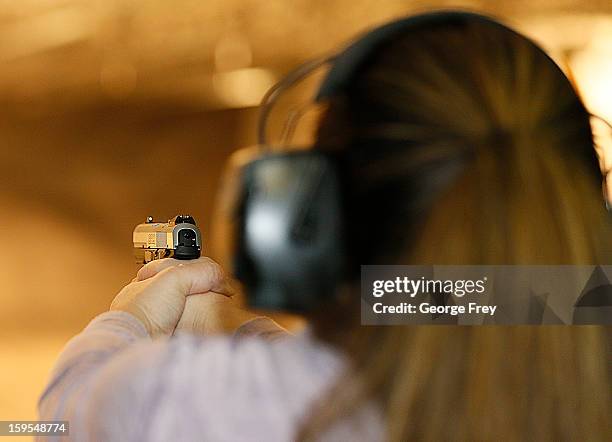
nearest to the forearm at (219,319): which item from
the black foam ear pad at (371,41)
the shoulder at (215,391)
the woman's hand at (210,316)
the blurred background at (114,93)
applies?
the woman's hand at (210,316)

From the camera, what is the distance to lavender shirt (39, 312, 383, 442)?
0.39m

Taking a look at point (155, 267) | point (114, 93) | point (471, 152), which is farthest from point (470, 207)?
point (114, 93)

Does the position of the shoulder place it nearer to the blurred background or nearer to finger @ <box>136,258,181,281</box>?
finger @ <box>136,258,181,281</box>

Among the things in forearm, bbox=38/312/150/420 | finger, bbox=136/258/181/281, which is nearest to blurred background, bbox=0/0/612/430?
finger, bbox=136/258/181/281

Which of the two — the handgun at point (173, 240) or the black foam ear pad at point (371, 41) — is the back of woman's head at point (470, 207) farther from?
the handgun at point (173, 240)

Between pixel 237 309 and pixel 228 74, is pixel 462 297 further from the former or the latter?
pixel 228 74

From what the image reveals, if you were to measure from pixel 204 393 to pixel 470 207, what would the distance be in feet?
0.60

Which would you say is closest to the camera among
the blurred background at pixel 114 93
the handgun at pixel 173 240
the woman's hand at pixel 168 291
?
the woman's hand at pixel 168 291

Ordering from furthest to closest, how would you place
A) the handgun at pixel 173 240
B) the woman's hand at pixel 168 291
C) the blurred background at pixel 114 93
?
1. the blurred background at pixel 114 93
2. the handgun at pixel 173 240
3. the woman's hand at pixel 168 291

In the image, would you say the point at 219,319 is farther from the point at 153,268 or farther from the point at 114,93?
the point at 114,93

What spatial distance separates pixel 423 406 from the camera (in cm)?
36

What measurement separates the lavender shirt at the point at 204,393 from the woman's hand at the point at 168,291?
2.7 inches

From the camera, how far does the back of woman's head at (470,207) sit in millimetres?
347

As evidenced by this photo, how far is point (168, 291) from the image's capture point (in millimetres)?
507
